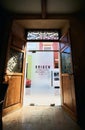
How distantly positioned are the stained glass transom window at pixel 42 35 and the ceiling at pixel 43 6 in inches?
36.3

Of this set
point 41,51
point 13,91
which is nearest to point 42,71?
point 41,51

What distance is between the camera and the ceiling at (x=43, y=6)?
2422mm

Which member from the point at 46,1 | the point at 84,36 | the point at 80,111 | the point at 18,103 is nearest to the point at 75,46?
the point at 84,36

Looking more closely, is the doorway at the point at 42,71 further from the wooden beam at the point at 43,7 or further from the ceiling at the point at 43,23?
the wooden beam at the point at 43,7

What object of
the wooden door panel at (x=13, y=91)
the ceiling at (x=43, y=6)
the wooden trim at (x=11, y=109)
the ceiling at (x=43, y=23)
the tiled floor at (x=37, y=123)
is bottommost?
the tiled floor at (x=37, y=123)

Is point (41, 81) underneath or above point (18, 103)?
above

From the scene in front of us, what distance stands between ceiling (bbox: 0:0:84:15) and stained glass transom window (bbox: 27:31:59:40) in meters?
0.92

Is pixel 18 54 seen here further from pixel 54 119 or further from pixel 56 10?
pixel 54 119

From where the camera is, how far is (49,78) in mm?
4242

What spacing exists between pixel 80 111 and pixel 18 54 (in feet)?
7.40

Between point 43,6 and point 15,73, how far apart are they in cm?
188

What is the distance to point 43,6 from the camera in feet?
8.16

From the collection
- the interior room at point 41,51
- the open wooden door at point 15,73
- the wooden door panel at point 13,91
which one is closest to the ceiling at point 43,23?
the interior room at point 41,51

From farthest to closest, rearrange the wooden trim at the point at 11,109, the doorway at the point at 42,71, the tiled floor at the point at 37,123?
the doorway at the point at 42,71 < the wooden trim at the point at 11,109 < the tiled floor at the point at 37,123
